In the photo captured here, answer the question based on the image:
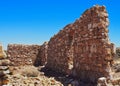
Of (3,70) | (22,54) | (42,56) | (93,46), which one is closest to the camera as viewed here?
(3,70)

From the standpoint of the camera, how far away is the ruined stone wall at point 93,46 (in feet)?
44.7

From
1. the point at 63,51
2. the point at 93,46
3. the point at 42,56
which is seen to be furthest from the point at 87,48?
the point at 42,56

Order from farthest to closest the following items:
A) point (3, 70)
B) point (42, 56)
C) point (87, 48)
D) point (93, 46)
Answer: point (42, 56), point (87, 48), point (93, 46), point (3, 70)

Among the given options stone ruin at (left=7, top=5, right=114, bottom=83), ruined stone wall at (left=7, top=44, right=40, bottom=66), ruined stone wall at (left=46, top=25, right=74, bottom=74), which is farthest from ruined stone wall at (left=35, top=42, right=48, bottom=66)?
stone ruin at (left=7, top=5, right=114, bottom=83)

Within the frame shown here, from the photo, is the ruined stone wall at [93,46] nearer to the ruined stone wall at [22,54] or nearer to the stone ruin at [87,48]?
the stone ruin at [87,48]

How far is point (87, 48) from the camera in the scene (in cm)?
1528

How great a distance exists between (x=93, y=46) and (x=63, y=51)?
545cm

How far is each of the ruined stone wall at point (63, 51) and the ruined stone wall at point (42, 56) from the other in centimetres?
536

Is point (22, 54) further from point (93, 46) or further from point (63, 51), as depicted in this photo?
point (93, 46)

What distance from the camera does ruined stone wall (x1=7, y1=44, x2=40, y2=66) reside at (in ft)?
100

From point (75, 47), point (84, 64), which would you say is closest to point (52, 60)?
point (75, 47)

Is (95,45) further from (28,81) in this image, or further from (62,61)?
(62,61)

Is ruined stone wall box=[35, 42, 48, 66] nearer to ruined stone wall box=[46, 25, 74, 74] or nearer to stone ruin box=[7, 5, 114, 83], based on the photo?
ruined stone wall box=[46, 25, 74, 74]

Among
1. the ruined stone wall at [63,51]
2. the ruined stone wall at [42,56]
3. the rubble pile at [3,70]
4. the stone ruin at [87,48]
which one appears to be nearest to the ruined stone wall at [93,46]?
the stone ruin at [87,48]
